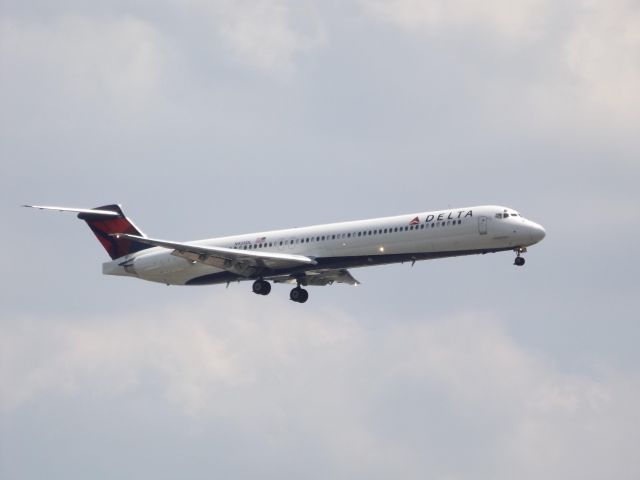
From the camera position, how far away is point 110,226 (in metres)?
90.4

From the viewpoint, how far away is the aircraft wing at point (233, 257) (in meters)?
80.3

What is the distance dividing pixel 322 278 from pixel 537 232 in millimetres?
15944

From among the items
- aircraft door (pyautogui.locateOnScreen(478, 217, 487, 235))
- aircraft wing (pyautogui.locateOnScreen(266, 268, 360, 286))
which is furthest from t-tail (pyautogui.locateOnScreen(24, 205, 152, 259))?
aircraft door (pyautogui.locateOnScreen(478, 217, 487, 235))

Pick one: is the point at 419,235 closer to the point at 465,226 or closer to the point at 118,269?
the point at 465,226

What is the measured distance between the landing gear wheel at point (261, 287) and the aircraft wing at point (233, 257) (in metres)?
0.70

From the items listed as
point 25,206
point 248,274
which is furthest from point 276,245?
point 25,206

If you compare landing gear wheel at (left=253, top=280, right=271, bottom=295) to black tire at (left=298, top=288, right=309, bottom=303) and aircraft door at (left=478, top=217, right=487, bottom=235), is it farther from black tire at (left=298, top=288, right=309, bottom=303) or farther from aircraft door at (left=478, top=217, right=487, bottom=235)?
aircraft door at (left=478, top=217, right=487, bottom=235)

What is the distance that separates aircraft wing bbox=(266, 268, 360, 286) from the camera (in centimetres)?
8406

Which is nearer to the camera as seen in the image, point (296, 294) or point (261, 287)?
point (261, 287)

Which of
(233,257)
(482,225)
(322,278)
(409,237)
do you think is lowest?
(322,278)

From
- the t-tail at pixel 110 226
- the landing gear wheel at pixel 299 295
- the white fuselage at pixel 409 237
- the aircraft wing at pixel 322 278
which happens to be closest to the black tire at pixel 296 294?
the landing gear wheel at pixel 299 295

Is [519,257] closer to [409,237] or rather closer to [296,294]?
[409,237]

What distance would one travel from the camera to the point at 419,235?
7669cm

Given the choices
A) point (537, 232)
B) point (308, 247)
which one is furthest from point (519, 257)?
point (308, 247)
